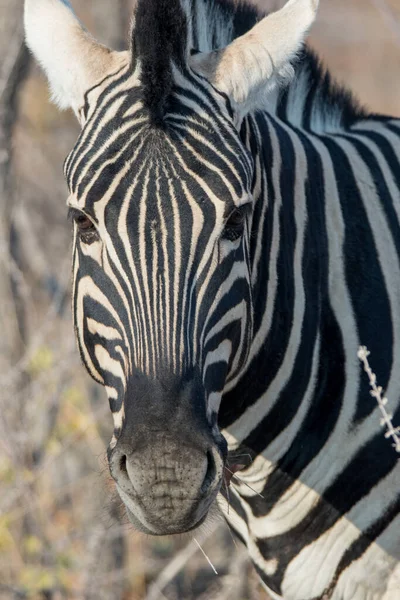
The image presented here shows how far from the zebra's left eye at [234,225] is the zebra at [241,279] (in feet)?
0.04

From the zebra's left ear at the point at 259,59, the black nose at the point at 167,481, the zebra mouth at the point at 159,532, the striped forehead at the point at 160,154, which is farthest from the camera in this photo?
the zebra's left ear at the point at 259,59

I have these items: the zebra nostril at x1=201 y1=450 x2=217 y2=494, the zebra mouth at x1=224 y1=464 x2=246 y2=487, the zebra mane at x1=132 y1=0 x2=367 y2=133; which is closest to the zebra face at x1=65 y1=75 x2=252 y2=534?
the zebra nostril at x1=201 y1=450 x2=217 y2=494

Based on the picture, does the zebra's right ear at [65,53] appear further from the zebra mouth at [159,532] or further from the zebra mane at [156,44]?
the zebra mouth at [159,532]

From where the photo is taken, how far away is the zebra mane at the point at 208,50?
334 centimetres

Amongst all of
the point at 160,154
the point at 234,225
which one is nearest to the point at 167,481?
the point at 234,225

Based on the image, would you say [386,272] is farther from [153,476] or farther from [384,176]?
[153,476]

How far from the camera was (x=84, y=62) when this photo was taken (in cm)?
372

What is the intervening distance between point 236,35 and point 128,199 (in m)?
1.58

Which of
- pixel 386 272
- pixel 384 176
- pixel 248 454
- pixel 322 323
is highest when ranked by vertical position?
pixel 384 176

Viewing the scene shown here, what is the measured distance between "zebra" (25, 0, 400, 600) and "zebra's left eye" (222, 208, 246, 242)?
0.5 inches

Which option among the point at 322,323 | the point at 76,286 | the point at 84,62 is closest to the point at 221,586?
the point at 322,323

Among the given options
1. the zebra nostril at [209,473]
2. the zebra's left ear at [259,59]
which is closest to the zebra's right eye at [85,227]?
the zebra's left ear at [259,59]

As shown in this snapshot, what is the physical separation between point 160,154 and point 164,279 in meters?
0.47

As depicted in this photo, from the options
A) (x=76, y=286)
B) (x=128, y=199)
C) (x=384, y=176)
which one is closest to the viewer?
(x=128, y=199)
